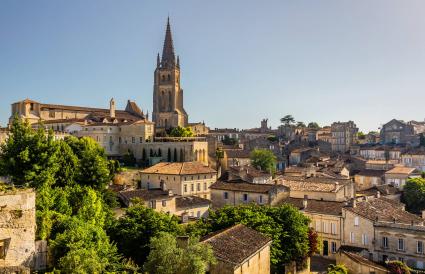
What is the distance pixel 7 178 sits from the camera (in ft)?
102

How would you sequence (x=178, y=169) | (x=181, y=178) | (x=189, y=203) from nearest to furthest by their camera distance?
(x=189, y=203), (x=181, y=178), (x=178, y=169)

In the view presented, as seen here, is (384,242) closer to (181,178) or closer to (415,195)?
(415,195)

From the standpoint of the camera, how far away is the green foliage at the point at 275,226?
31594 millimetres

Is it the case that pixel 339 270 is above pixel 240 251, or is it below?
below

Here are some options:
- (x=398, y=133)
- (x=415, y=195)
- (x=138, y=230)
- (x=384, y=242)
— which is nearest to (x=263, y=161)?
(x=415, y=195)

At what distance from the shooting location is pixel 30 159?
2977 centimetres

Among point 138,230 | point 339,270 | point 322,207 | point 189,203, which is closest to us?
point 138,230

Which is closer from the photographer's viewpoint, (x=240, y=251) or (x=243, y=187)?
(x=240, y=251)

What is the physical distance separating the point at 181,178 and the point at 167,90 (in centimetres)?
4741

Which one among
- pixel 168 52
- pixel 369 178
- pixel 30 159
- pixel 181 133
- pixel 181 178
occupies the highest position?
pixel 168 52

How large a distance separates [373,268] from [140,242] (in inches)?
771

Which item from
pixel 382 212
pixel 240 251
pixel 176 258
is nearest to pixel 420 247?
pixel 382 212

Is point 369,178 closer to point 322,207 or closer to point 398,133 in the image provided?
point 322,207

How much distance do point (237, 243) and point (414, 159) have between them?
73.7 metres
